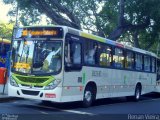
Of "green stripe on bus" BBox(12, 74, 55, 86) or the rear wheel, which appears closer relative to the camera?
"green stripe on bus" BBox(12, 74, 55, 86)

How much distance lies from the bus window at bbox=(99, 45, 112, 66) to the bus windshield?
3440 millimetres

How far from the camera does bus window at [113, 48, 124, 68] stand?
19.4m

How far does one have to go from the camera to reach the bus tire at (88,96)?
16372mm

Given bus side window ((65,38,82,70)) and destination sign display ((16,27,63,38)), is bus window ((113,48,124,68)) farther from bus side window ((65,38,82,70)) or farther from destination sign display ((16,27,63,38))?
destination sign display ((16,27,63,38))

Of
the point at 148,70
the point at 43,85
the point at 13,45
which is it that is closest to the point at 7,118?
the point at 43,85

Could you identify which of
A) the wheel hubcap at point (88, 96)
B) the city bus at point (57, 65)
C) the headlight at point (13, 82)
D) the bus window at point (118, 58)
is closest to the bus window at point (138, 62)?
the bus window at point (118, 58)

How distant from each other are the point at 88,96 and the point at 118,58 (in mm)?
3791

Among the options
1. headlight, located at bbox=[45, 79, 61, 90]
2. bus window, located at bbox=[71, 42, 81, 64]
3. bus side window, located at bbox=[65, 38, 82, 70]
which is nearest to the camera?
headlight, located at bbox=[45, 79, 61, 90]

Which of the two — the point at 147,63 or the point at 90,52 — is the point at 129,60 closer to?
the point at 147,63

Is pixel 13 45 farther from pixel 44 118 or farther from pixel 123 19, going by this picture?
pixel 123 19

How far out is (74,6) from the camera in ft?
107

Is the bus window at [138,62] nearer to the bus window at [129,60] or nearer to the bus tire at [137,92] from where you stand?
the bus window at [129,60]

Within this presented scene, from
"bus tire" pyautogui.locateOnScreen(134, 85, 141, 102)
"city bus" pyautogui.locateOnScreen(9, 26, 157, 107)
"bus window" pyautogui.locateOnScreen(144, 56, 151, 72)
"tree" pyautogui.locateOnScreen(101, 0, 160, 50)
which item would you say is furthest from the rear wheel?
"tree" pyautogui.locateOnScreen(101, 0, 160, 50)

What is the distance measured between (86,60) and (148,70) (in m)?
9.39
